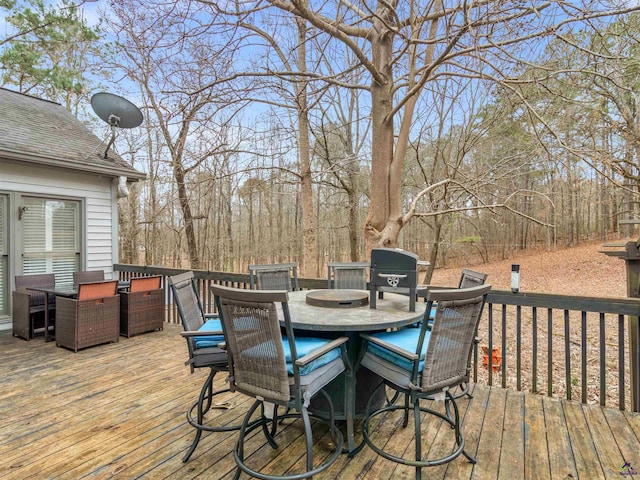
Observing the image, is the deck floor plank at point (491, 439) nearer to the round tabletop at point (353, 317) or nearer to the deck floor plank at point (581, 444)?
the deck floor plank at point (581, 444)

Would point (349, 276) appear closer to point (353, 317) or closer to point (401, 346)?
point (353, 317)

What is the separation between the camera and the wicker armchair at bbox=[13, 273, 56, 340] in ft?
14.5

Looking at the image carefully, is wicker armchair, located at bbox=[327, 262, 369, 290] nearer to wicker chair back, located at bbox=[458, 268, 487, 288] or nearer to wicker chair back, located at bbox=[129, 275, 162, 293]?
wicker chair back, located at bbox=[458, 268, 487, 288]

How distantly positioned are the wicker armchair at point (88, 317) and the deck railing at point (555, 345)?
923 mm

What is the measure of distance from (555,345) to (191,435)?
24.6 ft

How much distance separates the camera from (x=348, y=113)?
9.66 metres

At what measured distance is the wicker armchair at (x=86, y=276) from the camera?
517cm

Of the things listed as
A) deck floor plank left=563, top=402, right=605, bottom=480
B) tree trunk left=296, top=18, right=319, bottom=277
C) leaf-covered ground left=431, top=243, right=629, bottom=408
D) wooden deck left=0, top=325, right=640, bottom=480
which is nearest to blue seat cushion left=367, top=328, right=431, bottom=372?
wooden deck left=0, top=325, right=640, bottom=480

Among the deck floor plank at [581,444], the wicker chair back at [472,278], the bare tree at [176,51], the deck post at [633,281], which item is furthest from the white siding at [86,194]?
the deck post at [633,281]

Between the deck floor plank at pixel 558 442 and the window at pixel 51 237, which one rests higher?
the window at pixel 51 237

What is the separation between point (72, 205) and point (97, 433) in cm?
428

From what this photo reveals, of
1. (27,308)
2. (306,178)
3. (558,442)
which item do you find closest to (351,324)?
(558,442)

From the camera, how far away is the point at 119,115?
538 cm

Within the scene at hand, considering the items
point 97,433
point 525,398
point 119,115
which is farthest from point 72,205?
point 525,398
